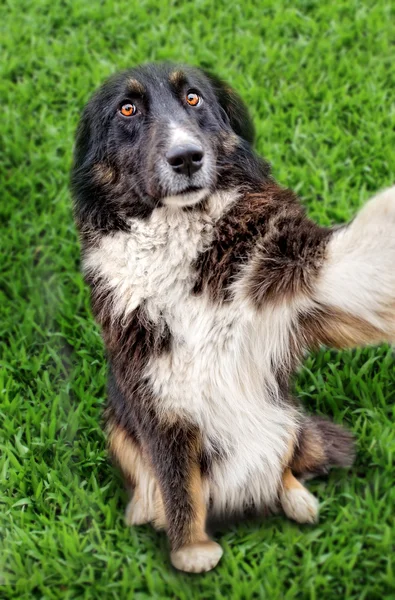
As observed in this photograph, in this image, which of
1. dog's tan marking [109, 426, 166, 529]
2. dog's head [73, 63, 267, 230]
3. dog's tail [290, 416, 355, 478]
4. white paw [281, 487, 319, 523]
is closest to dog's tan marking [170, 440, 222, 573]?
dog's tan marking [109, 426, 166, 529]

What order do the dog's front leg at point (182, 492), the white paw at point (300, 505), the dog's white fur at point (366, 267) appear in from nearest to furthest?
the dog's white fur at point (366, 267), the dog's front leg at point (182, 492), the white paw at point (300, 505)

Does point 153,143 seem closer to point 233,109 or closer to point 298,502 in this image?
point 233,109

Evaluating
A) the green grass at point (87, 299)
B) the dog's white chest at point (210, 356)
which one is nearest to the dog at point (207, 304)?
the dog's white chest at point (210, 356)

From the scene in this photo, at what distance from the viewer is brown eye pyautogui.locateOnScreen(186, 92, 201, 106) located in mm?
3068

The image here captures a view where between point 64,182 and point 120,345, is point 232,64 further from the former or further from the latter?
point 120,345

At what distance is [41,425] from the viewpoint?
3428 mm

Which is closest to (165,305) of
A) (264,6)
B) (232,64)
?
(232,64)

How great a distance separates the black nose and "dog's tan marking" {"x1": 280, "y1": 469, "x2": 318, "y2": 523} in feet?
4.24

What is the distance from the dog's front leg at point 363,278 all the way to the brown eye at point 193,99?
0.90 metres

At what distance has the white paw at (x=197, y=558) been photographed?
2740mm

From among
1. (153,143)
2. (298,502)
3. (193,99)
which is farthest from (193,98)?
(298,502)

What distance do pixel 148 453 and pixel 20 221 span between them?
2.27 metres

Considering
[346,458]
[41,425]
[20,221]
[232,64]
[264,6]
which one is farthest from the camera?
[264,6]

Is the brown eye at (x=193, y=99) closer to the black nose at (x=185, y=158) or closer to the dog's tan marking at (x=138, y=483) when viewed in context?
the black nose at (x=185, y=158)
